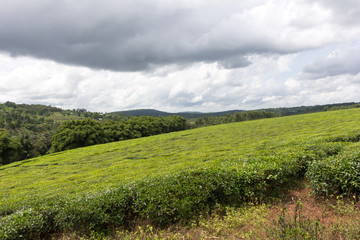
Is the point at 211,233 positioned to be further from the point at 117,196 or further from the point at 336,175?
the point at 336,175

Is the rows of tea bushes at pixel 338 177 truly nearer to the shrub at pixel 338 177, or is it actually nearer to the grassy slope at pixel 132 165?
the shrub at pixel 338 177

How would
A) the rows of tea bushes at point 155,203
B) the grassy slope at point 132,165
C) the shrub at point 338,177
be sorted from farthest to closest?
the grassy slope at point 132,165 < the rows of tea bushes at point 155,203 < the shrub at point 338,177

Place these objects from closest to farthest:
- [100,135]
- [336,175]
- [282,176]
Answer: [336,175] < [282,176] < [100,135]

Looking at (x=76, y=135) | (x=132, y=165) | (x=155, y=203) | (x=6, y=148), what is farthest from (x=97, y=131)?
(x=155, y=203)

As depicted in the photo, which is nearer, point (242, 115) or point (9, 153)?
point (9, 153)

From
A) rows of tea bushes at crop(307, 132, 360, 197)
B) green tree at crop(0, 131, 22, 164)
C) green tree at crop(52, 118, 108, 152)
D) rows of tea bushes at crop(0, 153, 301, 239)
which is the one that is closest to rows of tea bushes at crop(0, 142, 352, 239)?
rows of tea bushes at crop(0, 153, 301, 239)

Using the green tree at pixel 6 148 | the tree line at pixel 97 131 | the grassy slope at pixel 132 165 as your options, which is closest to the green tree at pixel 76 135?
the tree line at pixel 97 131

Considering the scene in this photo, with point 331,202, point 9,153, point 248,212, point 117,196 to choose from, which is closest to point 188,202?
point 248,212

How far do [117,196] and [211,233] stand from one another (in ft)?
14.0

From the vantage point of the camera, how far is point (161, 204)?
7750 millimetres

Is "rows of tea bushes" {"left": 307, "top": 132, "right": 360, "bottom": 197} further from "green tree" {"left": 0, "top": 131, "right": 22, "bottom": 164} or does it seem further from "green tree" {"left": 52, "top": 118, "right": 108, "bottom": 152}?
"green tree" {"left": 0, "top": 131, "right": 22, "bottom": 164}

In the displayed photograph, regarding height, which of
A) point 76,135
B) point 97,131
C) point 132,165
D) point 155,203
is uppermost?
point 97,131

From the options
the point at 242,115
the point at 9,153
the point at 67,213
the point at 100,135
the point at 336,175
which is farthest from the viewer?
the point at 242,115

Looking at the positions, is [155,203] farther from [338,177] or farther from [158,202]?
[338,177]
